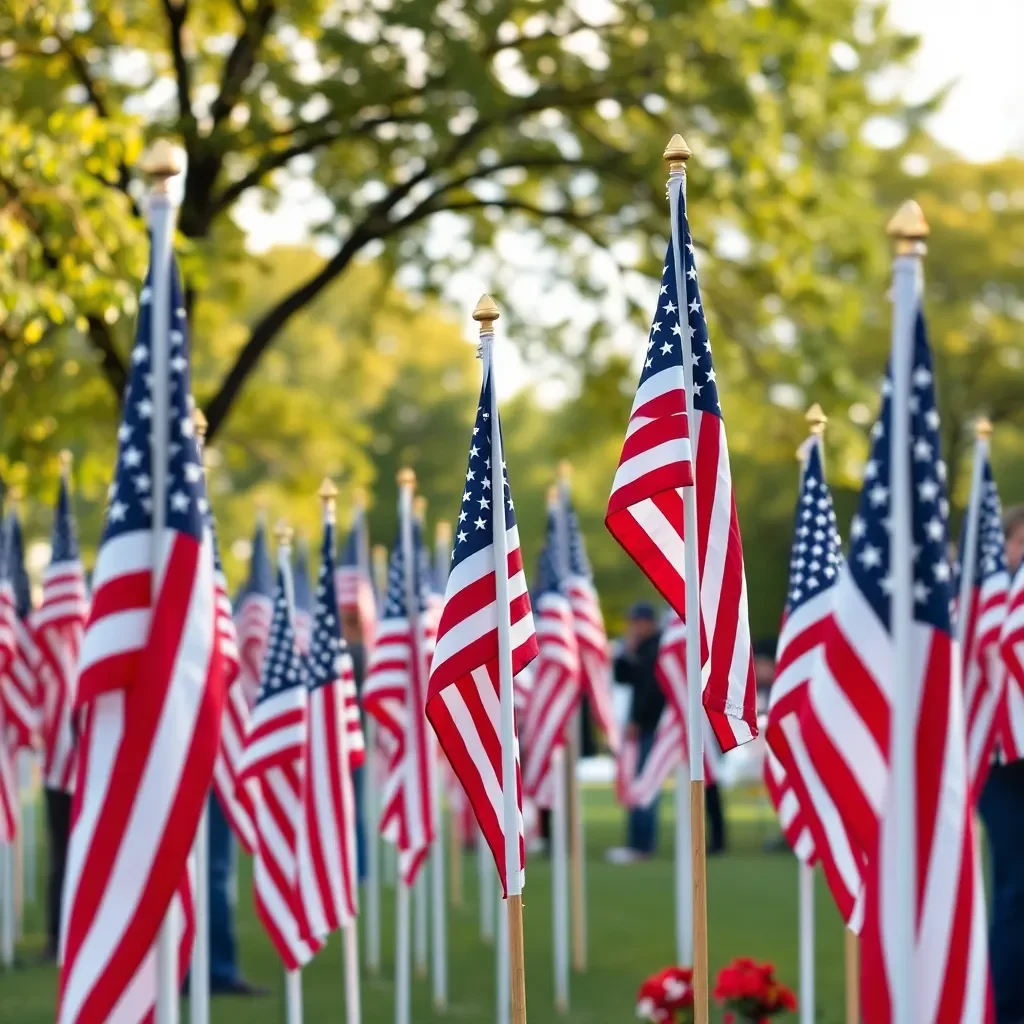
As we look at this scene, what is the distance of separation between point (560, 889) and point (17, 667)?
428cm

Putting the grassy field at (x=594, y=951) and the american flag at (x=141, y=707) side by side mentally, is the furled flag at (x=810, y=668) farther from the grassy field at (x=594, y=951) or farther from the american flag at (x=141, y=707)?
the american flag at (x=141, y=707)

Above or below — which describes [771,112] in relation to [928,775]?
above

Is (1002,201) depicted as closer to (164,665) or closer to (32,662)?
(32,662)

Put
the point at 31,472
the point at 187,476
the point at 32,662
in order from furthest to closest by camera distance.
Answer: the point at 31,472 → the point at 32,662 → the point at 187,476

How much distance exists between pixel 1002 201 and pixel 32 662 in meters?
26.5

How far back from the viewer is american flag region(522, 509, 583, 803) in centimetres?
1258

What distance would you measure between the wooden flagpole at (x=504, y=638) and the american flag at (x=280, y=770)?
7.45 feet

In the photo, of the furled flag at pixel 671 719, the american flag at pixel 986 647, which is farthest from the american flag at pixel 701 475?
the furled flag at pixel 671 719

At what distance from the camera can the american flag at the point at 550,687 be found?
41.3 ft

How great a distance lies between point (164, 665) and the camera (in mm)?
5609

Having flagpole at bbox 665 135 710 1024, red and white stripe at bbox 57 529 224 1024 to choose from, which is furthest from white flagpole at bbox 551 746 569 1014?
red and white stripe at bbox 57 529 224 1024

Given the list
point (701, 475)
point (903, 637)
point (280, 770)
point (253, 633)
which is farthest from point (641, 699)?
point (903, 637)

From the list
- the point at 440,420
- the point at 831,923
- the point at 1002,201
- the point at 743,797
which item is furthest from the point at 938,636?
the point at 440,420

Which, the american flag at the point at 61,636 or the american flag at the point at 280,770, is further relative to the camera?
the american flag at the point at 61,636
